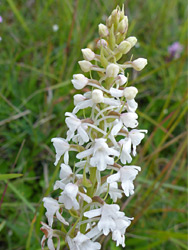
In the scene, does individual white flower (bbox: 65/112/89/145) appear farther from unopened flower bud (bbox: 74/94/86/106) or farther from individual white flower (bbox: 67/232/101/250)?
individual white flower (bbox: 67/232/101/250)

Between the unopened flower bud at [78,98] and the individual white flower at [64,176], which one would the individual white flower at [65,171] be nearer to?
the individual white flower at [64,176]

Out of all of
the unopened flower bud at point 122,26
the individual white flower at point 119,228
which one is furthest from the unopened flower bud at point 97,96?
the individual white flower at point 119,228

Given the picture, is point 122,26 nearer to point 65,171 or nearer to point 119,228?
point 65,171

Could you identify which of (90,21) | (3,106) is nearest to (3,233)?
(3,106)

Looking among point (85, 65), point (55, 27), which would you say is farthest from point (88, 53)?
point (55, 27)

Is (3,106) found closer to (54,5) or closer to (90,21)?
(90,21)

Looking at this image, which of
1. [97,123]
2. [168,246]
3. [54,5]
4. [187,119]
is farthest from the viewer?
[54,5]
